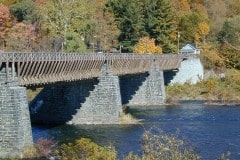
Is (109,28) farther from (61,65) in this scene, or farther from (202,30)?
(61,65)

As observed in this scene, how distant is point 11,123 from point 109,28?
6524 centimetres

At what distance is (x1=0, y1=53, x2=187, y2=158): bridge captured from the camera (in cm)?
3869

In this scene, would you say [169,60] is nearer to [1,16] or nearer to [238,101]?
[238,101]

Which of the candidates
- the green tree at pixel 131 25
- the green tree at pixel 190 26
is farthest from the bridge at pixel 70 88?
the green tree at pixel 190 26

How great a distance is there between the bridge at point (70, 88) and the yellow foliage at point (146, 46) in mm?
9835

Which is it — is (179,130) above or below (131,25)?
below

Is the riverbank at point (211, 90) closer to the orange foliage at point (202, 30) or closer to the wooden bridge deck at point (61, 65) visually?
the wooden bridge deck at point (61, 65)

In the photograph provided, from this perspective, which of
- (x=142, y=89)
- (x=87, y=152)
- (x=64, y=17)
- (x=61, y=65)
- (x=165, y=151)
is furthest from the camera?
(x=64, y=17)

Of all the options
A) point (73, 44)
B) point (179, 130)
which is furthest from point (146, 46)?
point (179, 130)

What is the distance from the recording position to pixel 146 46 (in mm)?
98188

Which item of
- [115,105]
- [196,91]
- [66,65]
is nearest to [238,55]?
[196,91]

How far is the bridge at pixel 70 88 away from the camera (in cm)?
3869

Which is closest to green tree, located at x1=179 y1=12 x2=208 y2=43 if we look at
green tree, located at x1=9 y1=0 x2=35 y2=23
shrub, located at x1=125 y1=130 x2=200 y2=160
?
green tree, located at x1=9 y1=0 x2=35 y2=23

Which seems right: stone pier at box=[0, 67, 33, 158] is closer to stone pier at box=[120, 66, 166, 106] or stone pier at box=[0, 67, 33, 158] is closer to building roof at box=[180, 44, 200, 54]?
stone pier at box=[120, 66, 166, 106]
